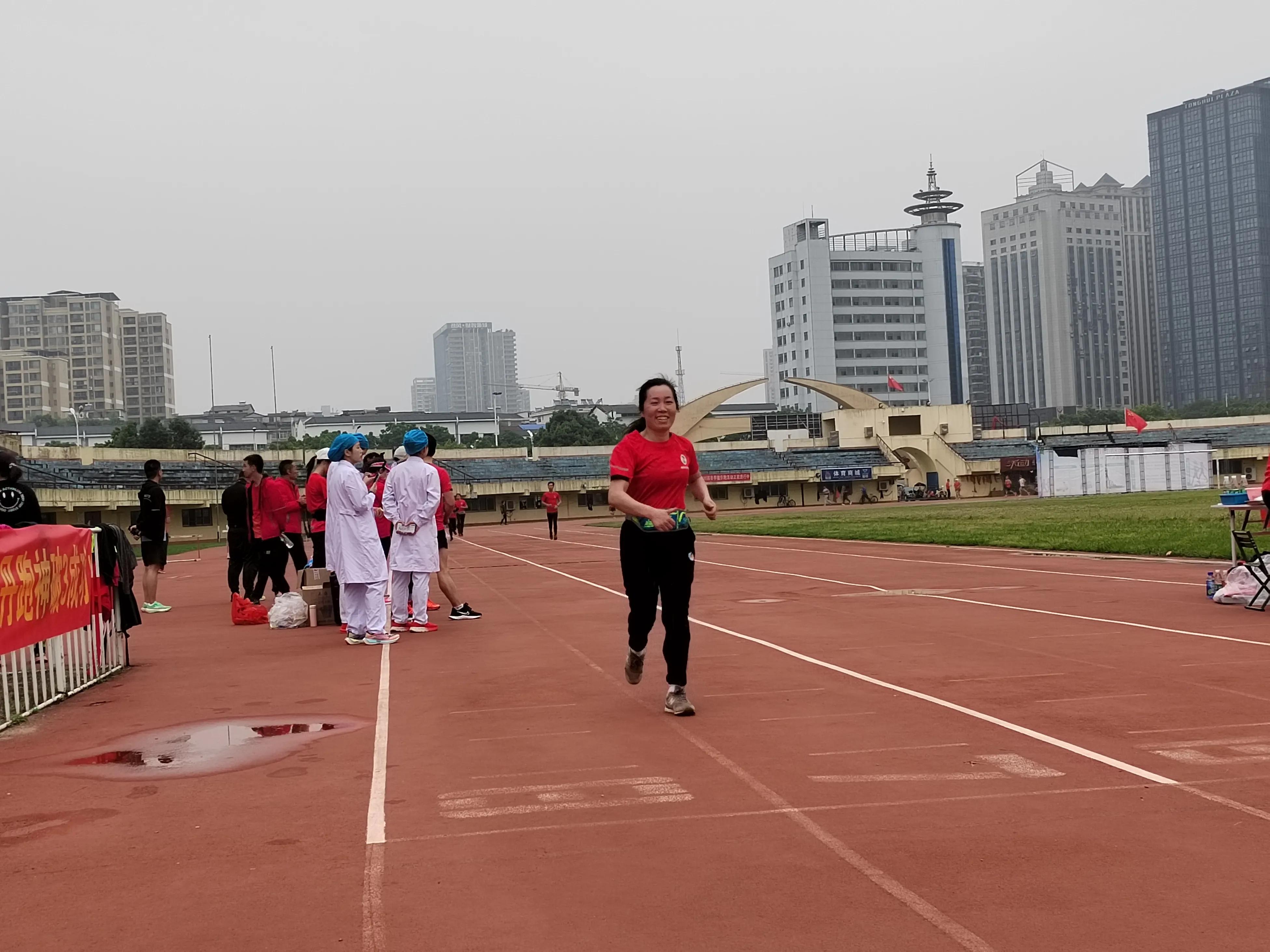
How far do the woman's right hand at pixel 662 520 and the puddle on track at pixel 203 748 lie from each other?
2185 mm

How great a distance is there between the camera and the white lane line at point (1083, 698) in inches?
293

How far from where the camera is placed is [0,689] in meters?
9.41

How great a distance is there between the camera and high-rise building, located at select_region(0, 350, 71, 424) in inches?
6905

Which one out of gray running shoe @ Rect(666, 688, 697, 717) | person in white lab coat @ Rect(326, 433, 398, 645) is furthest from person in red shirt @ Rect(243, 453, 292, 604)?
gray running shoe @ Rect(666, 688, 697, 717)

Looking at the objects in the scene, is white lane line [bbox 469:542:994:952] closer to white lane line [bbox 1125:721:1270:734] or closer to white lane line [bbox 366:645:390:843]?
white lane line [bbox 366:645:390:843]

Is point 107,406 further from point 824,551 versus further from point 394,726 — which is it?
point 394,726

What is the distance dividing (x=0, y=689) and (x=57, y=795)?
3997 mm

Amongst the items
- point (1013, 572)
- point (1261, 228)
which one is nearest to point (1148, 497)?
point (1013, 572)

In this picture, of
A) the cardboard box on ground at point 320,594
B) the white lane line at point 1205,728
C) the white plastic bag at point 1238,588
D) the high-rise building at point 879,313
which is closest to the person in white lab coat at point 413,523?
the cardboard box on ground at point 320,594

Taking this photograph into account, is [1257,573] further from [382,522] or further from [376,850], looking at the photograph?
[376,850]

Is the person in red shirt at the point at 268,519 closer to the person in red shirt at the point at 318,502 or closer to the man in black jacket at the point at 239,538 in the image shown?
the man in black jacket at the point at 239,538

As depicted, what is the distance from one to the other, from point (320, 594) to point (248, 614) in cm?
107

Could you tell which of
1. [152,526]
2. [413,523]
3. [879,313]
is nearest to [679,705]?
[413,523]

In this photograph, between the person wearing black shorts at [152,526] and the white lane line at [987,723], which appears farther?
the person wearing black shorts at [152,526]
